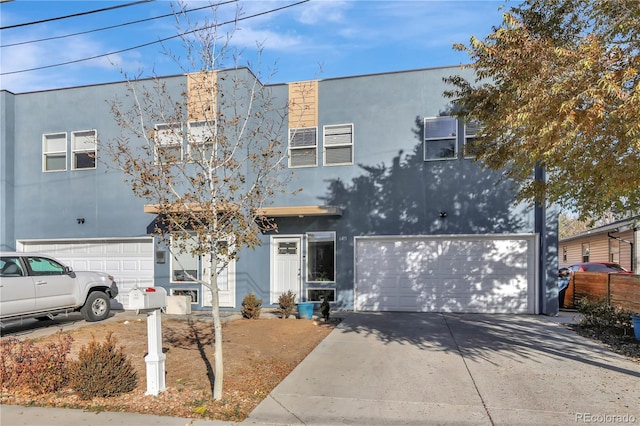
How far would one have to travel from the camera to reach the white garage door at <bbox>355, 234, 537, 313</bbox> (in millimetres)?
11977

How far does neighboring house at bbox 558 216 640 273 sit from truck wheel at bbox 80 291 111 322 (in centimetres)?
1617

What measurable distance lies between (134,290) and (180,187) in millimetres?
7430

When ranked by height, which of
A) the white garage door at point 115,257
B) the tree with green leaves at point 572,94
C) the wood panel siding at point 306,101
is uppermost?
the wood panel siding at point 306,101

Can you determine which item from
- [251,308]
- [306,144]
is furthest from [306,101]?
[251,308]

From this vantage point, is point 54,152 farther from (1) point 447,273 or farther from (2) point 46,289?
(1) point 447,273

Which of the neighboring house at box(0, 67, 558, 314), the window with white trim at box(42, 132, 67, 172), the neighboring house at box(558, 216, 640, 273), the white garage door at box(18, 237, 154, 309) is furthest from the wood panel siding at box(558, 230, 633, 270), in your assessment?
the window with white trim at box(42, 132, 67, 172)

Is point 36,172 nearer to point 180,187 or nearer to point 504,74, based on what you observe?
point 180,187

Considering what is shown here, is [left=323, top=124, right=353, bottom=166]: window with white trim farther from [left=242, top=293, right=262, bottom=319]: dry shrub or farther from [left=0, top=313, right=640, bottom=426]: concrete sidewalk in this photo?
[left=0, top=313, right=640, bottom=426]: concrete sidewalk

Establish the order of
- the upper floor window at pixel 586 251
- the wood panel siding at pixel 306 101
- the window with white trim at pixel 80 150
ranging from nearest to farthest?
1. the wood panel siding at pixel 306 101
2. the window with white trim at pixel 80 150
3. the upper floor window at pixel 586 251

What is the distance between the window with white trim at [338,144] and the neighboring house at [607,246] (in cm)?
984

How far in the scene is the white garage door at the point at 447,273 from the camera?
1198cm

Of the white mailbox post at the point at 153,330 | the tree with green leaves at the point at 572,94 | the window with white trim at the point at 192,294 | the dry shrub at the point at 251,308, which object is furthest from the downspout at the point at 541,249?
the white mailbox post at the point at 153,330

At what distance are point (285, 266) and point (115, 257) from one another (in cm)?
536

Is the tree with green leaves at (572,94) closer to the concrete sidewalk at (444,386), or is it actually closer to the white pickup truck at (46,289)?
the concrete sidewalk at (444,386)
